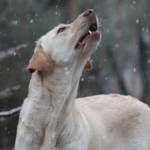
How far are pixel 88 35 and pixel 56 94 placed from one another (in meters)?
0.62

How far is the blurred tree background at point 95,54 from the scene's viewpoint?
35.9 feet

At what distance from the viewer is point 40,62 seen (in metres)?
6.73

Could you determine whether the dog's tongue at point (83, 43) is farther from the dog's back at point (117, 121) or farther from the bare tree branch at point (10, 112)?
the bare tree branch at point (10, 112)

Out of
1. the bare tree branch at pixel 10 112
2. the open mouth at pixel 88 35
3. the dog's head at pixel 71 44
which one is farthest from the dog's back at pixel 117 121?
the bare tree branch at pixel 10 112

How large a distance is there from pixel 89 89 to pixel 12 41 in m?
1.49

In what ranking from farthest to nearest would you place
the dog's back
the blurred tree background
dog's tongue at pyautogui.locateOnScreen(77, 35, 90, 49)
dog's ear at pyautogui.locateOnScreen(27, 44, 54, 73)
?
the blurred tree background → the dog's back → dog's tongue at pyautogui.locateOnScreen(77, 35, 90, 49) → dog's ear at pyautogui.locateOnScreen(27, 44, 54, 73)

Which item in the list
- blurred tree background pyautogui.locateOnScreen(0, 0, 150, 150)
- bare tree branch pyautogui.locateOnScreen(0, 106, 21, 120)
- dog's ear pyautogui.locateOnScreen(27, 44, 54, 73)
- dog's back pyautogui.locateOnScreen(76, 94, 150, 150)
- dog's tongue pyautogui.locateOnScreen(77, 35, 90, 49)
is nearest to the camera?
dog's ear pyautogui.locateOnScreen(27, 44, 54, 73)

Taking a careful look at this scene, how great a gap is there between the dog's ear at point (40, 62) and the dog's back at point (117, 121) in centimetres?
69

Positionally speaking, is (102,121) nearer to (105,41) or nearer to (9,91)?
(9,91)

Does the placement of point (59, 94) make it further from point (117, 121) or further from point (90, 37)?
point (117, 121)

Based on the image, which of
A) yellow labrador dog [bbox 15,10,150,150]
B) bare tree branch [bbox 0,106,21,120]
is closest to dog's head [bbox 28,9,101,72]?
yellow labrador dog [bbox 15,10,150,150]

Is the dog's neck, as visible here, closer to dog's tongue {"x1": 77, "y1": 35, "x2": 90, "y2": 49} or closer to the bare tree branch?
dog's tongue {"x1": 77, "y1": 35, "x2": 90, "y2": 49}

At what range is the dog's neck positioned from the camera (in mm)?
6832

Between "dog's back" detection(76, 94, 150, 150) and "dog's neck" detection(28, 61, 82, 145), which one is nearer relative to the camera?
"dog's neck" detection(28, 61, 82, 145)
